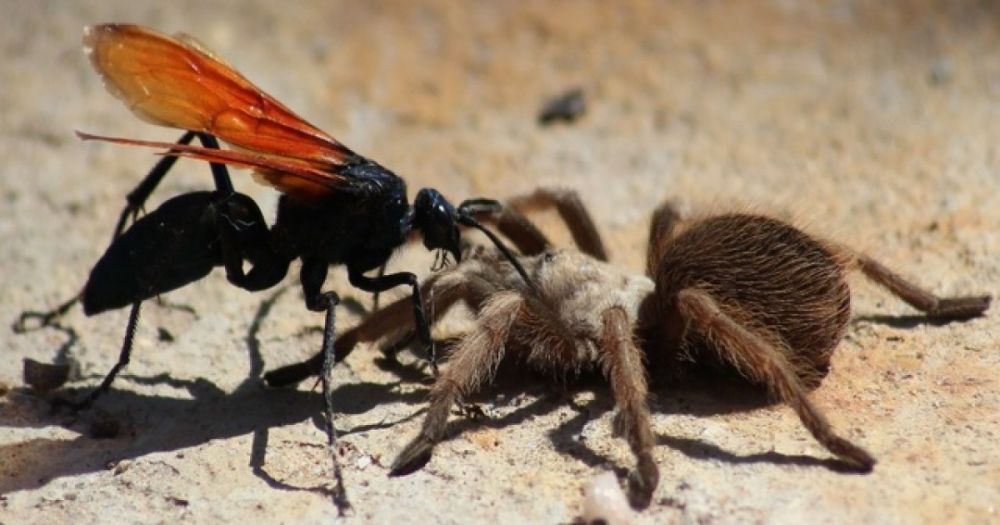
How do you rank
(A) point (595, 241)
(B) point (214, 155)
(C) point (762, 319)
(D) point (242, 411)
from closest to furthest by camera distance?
(B) point (214, 155), (C) point (762, 319), (D) point (242, 411), (A) point (595, 241)

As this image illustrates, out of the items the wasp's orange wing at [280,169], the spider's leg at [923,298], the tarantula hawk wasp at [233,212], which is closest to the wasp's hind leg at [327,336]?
the tarantula hawk wasp at [233,212]

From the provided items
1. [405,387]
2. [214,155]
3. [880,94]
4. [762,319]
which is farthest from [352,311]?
[880,94]

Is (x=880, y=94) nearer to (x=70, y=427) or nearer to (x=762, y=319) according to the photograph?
(x=762, y=319)

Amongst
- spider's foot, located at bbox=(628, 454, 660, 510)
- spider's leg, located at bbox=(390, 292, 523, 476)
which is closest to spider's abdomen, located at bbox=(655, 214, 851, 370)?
spider's leg, located at bbox=(390, 292, 523, 476)

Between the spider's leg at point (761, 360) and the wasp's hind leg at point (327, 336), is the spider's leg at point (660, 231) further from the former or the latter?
the wasp's hind leg at point (327, 336)

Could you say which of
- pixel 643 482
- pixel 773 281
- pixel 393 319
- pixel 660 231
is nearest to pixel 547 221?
pixel 660 231

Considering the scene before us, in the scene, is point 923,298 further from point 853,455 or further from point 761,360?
point 853,455
